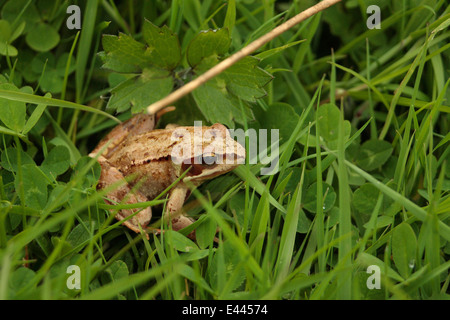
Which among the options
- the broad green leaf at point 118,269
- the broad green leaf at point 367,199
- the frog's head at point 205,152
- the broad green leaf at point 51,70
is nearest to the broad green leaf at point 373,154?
the broad green leaf at point 367,199

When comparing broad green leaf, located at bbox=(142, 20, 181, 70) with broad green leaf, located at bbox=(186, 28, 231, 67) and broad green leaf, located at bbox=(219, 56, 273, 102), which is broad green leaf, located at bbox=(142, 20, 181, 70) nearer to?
broad green leaf, located at bbox=(186, 28, 231, 67)

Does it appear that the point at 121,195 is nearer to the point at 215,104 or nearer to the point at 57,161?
the point at 57,161

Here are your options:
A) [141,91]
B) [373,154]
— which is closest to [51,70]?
[141,91]

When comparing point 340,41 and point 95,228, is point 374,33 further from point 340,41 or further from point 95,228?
point 95,228

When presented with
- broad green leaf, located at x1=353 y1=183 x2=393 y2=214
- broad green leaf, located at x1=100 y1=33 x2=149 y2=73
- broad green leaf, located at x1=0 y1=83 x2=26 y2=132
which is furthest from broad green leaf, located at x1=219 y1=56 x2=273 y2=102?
broad green leaf, located at x1=0 y1=83 x2=26 y2=132

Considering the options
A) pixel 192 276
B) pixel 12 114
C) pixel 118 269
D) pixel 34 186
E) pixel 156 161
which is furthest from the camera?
pixel 156 161

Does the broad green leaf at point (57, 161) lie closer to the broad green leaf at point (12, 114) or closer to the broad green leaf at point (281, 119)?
the broad green leaf at point (12, 114)
